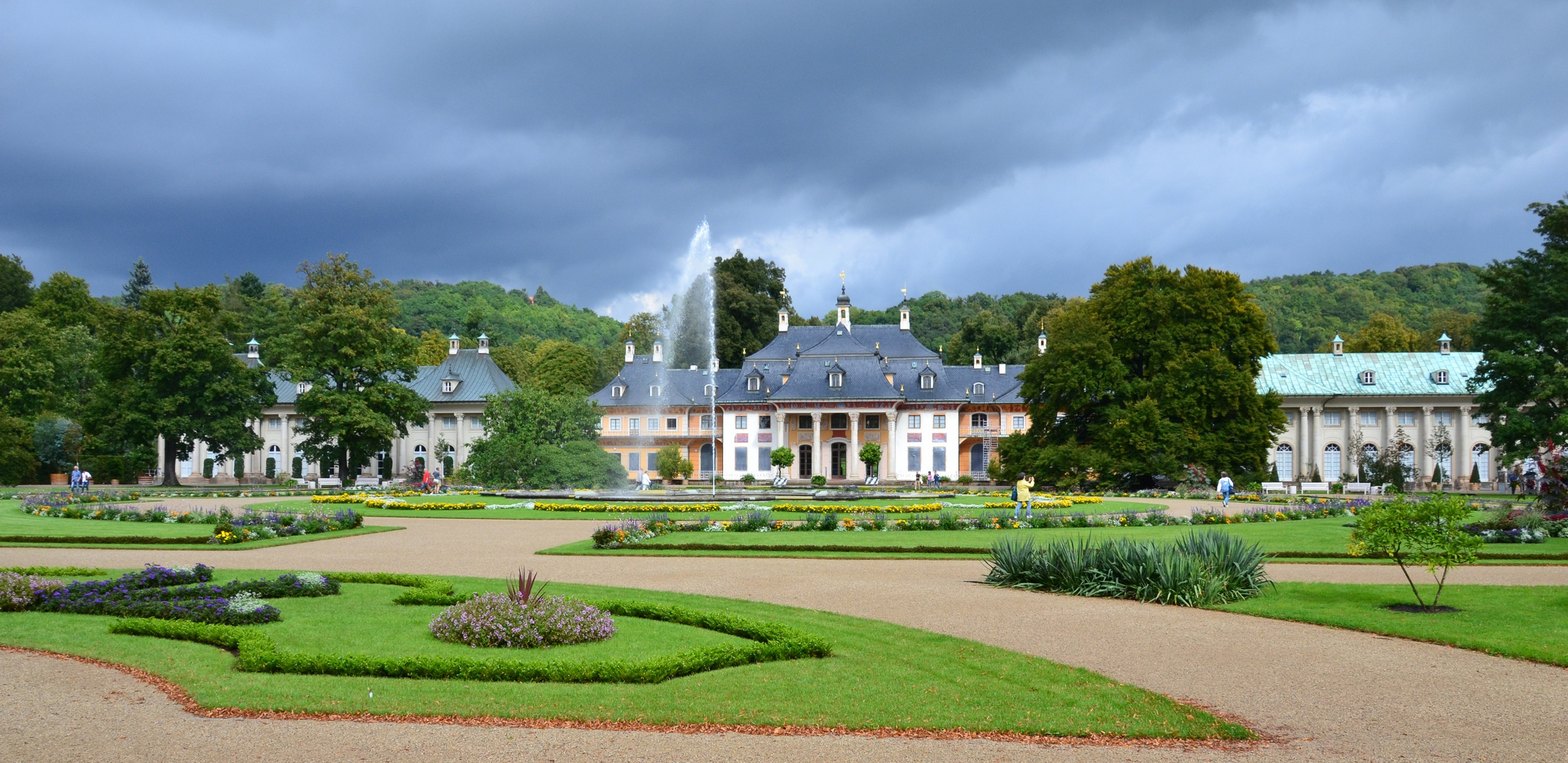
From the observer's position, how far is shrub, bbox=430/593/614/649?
433 inches

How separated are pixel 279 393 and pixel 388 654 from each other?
239 feet

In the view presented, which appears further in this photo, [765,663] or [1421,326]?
[1421,326]

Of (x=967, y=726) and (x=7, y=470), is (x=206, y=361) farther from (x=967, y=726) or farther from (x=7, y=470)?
(x=967, y=726)

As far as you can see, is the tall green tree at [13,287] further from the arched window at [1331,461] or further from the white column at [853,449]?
the arched window at [1331,461]

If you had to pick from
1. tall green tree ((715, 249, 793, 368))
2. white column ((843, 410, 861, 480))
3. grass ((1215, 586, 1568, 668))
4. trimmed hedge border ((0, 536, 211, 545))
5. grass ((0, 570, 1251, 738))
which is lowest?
grass ((1215, 586, 1568, 668))

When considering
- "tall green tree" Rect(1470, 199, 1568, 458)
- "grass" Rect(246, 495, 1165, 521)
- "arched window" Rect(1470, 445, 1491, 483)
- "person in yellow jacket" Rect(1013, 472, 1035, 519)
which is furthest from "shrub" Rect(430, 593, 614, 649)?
"arched window" Rect(1470, 445, 1491, 483)

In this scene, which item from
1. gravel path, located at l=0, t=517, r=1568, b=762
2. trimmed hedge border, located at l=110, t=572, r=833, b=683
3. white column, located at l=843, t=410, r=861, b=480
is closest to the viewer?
gravel path, located at l=0, t=517, r=1568, b=762

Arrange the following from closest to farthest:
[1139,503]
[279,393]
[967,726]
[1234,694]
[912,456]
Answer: [967,726]
[1234,694]
[1139,503]
[912,456]
[279,393]

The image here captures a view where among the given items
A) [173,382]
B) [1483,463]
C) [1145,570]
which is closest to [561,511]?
[1145,570]

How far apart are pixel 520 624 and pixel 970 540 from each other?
46.1 feet

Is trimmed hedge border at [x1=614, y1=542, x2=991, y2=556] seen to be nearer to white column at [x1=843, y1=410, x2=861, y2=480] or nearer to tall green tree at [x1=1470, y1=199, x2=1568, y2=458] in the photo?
tall green tree at [x1=1470, y1=199, x2=1568, y2=458]

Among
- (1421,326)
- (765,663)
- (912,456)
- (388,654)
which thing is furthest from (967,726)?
(1421,326)

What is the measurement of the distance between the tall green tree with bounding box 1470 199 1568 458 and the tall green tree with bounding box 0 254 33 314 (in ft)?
289

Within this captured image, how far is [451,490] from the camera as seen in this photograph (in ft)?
158
